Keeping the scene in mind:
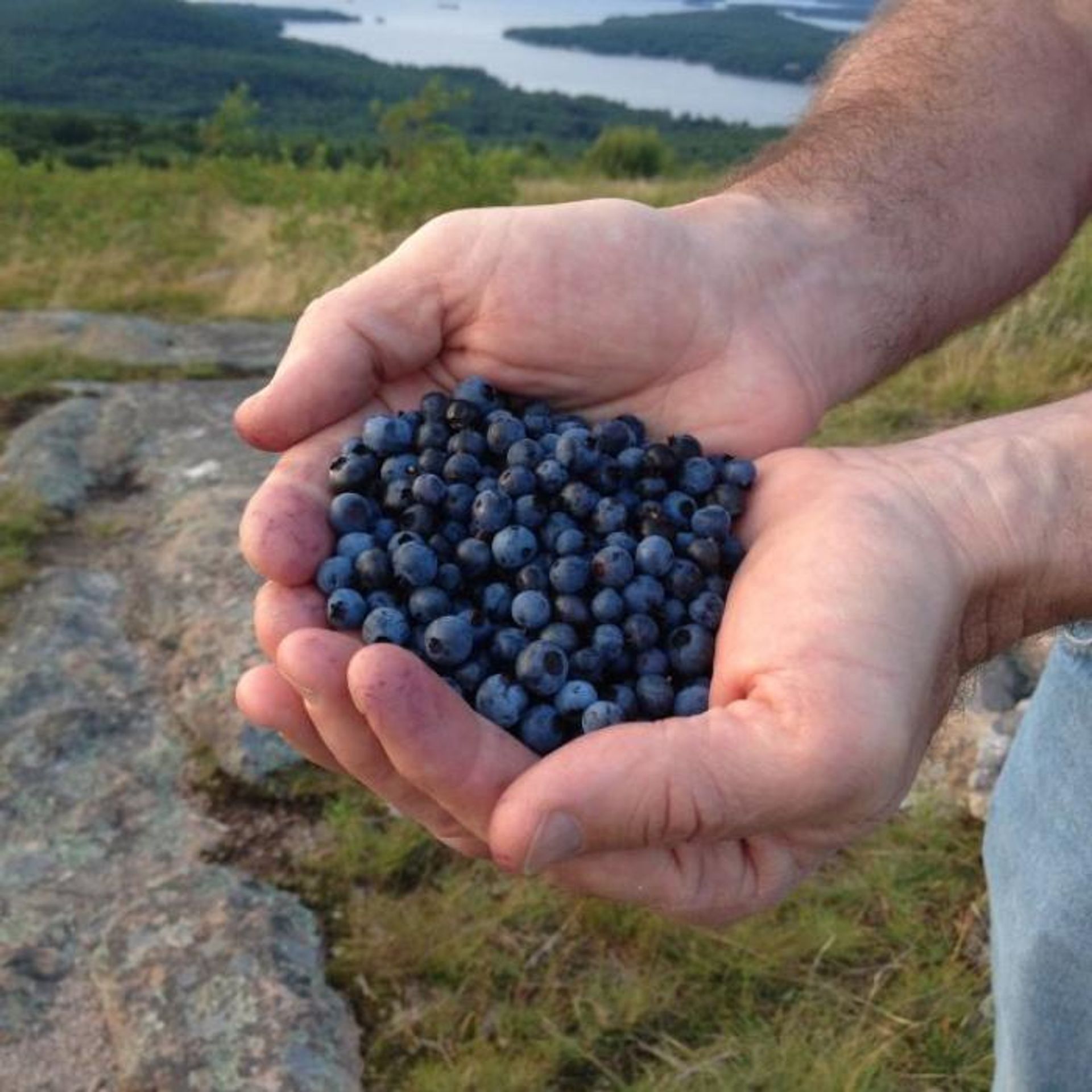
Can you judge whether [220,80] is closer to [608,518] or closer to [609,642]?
[608,518]

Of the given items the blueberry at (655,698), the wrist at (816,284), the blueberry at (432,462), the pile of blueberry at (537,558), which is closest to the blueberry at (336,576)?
the pile of blueberry at (537,558)

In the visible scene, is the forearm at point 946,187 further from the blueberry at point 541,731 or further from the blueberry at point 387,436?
the blueberry at point 541,731

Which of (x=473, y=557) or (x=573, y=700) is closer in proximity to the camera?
(x=573, y=700)

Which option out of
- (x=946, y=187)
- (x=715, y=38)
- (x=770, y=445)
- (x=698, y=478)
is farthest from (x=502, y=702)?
(x=715, y=38)

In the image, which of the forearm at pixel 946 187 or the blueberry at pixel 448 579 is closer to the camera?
the blueberry at pixel 448 579

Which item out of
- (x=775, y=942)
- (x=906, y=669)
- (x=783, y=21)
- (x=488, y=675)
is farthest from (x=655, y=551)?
(x=783, y=21)

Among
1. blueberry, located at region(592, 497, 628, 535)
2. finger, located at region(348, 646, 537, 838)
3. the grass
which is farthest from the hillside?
finger, located at region(348, 646, 537, 838)
